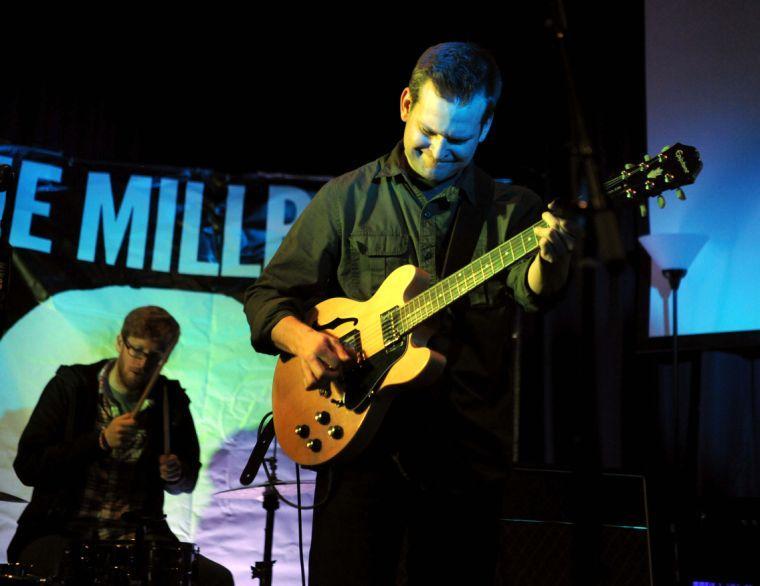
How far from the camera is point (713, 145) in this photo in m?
4.22

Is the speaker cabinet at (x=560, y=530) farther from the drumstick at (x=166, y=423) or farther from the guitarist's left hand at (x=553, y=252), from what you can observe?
the drumstick at (x=166, y=423)

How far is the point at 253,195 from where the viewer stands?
512 cm

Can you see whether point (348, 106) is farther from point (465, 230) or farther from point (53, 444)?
point (465, 230)

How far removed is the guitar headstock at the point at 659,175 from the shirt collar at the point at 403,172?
1.39 feet

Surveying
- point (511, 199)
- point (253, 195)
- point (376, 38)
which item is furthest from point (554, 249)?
point (376, 38)

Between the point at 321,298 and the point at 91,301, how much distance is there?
2.52 metres

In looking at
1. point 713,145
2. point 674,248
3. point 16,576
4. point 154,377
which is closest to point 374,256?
point 16,576

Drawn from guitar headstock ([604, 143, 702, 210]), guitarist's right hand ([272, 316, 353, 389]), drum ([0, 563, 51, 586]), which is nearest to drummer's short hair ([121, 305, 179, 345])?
drum ([0, 563, 51, 586])

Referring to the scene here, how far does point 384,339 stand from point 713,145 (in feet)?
8.54

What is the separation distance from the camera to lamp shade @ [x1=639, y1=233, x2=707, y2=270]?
13.3 feet

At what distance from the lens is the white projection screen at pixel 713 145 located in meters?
4.05

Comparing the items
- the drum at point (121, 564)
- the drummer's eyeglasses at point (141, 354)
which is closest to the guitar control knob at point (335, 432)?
the drum at point (121, 564)

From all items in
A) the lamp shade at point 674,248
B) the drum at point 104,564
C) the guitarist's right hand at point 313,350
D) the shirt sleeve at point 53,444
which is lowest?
the drum at point 104,564

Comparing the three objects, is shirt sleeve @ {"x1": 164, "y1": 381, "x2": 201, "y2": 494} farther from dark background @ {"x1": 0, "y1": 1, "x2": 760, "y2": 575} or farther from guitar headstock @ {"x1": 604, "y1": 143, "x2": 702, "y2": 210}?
guitar headstock @ {"x1": 604, "y1": 143, "x2": 702, "y2": 210}
